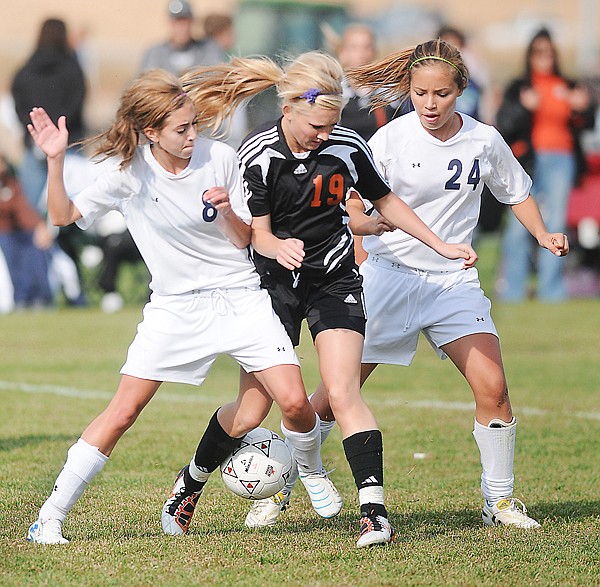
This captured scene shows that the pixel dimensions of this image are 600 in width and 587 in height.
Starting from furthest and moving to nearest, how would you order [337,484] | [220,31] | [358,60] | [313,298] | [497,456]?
[220,31]
[358,60]
[337,484]
[497,456]
[313,298]

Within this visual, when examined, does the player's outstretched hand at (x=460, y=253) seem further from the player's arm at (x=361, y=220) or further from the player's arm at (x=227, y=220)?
the player's arm at (x=227, y=220)

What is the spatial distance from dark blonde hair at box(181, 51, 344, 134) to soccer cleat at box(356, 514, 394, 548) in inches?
61.0

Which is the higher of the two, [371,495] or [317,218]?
[317,218]

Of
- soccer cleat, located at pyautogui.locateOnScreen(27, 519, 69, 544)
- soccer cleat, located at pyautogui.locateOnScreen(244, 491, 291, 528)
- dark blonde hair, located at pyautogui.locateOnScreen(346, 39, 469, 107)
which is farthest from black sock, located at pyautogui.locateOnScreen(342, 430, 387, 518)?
dark blonde hair, located at pyautogui.locateOnScreen(346, 39, 469, 107)

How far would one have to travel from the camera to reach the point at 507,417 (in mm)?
5082

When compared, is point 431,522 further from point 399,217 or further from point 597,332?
point 597,332

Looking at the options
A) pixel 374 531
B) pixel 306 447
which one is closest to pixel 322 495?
pixel 306 447

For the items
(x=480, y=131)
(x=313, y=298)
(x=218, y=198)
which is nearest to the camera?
(x=218, y=198)

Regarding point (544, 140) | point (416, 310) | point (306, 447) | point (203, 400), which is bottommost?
point (203, 400)

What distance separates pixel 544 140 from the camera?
13.9 meters

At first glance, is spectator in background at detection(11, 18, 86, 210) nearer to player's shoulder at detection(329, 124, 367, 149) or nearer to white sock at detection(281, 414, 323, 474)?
player's shoulder at detection(329, 124, 367, 149)

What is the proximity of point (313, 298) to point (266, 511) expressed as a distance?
893mm

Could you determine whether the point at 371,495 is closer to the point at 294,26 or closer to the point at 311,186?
the point at 311,186

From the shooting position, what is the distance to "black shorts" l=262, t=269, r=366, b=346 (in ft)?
16.0
